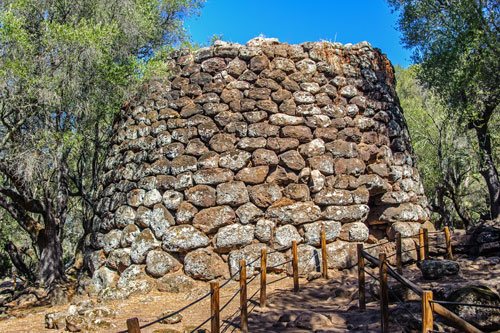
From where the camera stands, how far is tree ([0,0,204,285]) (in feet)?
25.6

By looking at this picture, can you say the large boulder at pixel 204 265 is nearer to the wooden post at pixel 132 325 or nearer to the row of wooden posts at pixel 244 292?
the row of wooden posts at pixel 244 292

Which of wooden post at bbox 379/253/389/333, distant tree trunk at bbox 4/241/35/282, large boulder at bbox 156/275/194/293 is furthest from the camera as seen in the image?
distant tree trunk at bbox 4/241/35/282

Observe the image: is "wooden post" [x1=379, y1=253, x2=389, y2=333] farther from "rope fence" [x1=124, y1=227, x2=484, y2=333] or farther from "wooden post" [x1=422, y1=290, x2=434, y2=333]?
"wooden post" [x1=422, y1=290, x2=434, y2=333]

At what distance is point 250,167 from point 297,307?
8.11 ft

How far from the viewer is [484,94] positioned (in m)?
10.2

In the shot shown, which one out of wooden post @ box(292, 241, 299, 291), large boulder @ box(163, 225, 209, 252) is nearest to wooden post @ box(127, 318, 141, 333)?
wooden post @ box(292, 241, 299, 291)

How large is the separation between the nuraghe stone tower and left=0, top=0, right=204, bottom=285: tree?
957mm

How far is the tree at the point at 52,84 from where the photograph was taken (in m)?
7.82

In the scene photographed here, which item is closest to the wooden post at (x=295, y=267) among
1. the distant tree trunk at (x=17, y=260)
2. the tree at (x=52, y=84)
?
the tree at (x=52, y=84)

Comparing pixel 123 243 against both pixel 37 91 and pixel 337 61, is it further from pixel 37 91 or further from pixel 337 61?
pixel 337 61

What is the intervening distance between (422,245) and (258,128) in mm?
3576

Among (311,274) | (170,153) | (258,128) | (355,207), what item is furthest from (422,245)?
(170,153)

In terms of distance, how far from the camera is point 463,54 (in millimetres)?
9852

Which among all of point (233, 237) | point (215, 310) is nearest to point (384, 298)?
point (215, 310)
